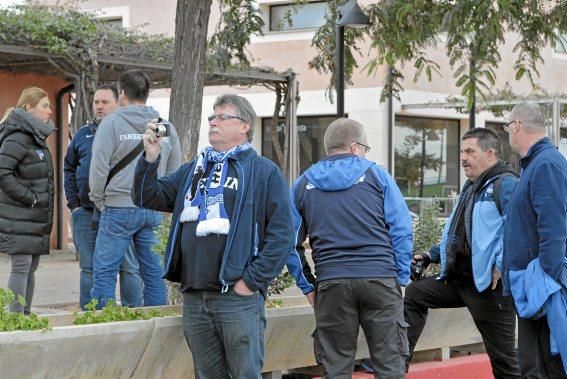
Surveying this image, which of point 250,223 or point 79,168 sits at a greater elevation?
point 79,168

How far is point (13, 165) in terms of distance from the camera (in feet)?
27.2

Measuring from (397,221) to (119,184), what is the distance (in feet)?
7.20

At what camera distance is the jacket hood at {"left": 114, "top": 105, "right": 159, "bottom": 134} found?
7.49 m

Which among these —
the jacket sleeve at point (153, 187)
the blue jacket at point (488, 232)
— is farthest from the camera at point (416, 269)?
the jacket sleeve at point (153, 187)

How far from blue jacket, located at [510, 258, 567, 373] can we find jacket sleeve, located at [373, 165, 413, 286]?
0.68 meters

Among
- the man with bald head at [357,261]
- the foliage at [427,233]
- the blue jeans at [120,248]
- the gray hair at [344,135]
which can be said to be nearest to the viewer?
the man with bald head at [357,261]

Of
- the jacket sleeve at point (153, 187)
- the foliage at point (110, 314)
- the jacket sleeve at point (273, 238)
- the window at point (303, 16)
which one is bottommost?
the foliage at point (110, 314)

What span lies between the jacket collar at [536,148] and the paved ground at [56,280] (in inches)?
135

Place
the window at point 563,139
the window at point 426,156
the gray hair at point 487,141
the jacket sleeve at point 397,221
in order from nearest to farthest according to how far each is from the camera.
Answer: the jacket sleeve at point 397,221, the gray hair at point 487,141, the window at point 426,156, the window at point 563,139

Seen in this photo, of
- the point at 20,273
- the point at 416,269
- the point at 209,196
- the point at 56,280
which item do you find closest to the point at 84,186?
the point at 20,273

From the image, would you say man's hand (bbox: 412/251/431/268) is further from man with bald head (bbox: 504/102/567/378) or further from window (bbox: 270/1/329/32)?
window (bbox: 270/1/329/32)

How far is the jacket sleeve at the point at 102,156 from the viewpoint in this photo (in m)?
7.50

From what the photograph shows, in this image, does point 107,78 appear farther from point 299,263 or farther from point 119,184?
point 299,263

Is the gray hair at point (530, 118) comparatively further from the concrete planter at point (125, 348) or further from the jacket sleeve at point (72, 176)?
the jacket sleeve at point (72, 176)
